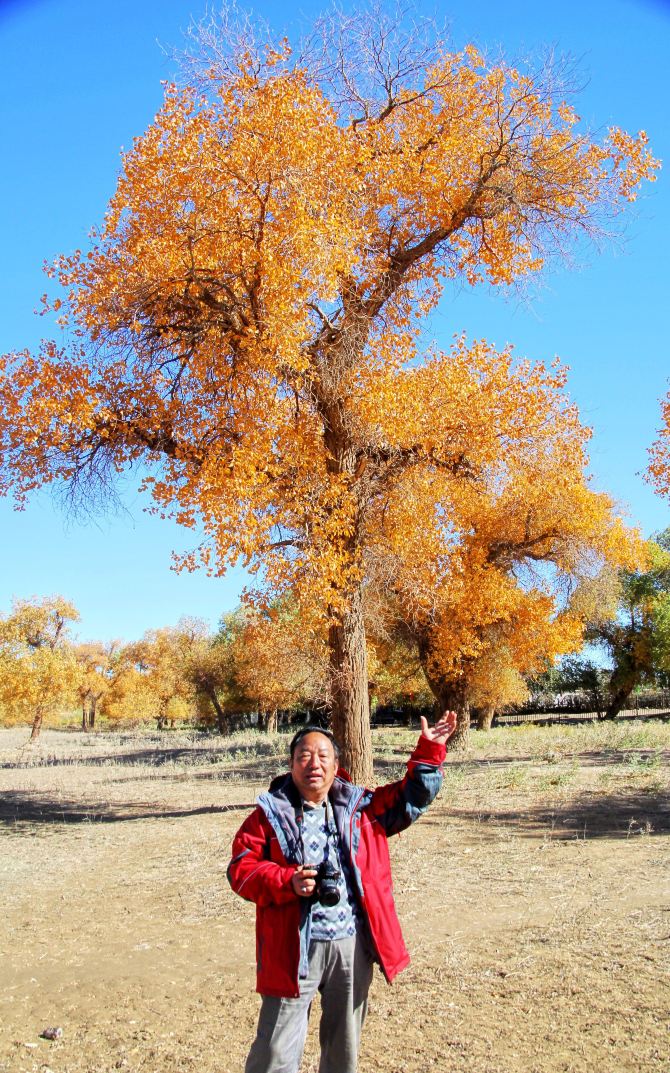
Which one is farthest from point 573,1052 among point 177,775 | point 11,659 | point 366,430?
point 11,659

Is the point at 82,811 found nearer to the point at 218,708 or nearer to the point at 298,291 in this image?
the point at 298,291

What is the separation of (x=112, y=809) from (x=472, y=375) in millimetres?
10120

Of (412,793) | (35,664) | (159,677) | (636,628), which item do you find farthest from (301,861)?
(159,677)

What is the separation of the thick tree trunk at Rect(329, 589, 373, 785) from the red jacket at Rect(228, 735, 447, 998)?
313 inches

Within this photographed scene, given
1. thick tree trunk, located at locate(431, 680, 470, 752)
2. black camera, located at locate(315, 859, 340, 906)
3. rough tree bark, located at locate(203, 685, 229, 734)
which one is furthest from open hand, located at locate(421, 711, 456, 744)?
rough tree bark, located at locate(203, 685, 229, 734)

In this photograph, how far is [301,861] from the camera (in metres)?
3.20

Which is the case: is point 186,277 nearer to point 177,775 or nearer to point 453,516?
point 453,516

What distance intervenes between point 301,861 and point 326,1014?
0.63 meters

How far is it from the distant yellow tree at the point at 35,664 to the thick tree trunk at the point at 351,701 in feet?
79.8

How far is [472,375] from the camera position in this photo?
13.2 meters

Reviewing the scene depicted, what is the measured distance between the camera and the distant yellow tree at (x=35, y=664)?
32.5m

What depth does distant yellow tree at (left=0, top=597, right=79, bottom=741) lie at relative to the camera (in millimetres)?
32500

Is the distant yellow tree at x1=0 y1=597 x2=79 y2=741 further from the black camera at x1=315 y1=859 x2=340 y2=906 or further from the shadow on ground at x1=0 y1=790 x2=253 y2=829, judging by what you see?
the black camera at x1=315 y1=859 x2=340 y2=906

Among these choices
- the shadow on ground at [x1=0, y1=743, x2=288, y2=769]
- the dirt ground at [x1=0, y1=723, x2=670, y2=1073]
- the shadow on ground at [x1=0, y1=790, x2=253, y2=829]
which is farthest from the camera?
the shadow on ground at [x1=0, y1=743, x2=288, y2=769]
